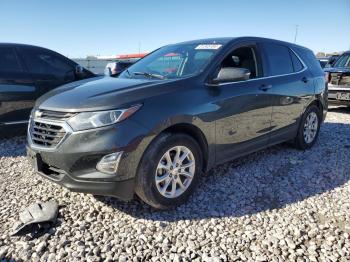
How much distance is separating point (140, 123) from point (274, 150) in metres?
3.17

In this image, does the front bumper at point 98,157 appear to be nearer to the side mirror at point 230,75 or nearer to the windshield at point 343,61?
the side mirror at point 230,75

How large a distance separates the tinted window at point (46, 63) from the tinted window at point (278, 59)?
146 inches

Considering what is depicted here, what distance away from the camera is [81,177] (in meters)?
2.88

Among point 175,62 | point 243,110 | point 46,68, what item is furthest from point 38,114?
point 46,68

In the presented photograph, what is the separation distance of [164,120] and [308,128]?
3.26 meters

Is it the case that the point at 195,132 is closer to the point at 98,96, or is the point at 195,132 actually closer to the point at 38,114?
the point at 98,96

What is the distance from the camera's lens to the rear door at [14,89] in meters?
5.25

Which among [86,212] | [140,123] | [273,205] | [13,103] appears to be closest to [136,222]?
[86,212]

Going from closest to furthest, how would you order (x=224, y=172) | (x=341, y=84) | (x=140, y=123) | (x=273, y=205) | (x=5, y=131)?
(x=140, y=123) < (x=273, y=205) < (x=224, y=172) < (x=5, y=131) < (x=341, y=84)

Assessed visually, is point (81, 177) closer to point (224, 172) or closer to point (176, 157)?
Answer: point (176, 157)

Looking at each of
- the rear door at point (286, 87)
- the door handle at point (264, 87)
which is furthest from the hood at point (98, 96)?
the rear door at point (286, 87)

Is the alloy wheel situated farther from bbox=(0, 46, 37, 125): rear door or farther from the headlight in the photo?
bbox=(0, 46, 37, 125): rear door

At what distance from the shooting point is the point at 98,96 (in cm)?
302

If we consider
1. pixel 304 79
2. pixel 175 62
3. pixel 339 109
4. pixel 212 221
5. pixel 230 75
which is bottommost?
pixel 212 221
